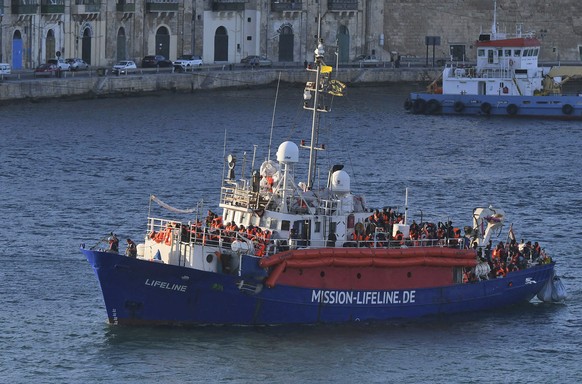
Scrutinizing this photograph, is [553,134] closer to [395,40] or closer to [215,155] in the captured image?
[215,155]

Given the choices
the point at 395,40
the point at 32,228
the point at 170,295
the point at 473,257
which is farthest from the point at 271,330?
the point at 395,40

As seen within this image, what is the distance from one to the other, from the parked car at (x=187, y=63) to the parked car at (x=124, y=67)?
11.6 feet

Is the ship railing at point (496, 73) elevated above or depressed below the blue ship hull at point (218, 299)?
above

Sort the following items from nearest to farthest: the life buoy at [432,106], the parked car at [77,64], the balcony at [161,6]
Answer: the life buoy at [432,106] → the parked car at [77,64] → the balcony at [161,6]

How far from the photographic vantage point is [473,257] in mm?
49156

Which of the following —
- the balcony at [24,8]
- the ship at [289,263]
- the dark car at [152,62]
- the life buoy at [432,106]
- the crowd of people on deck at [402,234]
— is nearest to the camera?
the ship at [289,263]

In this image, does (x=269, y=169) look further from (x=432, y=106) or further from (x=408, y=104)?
(x=408, y=104)

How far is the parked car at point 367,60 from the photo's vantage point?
129 meters

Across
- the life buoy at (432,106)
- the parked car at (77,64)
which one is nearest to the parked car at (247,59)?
the parked car at (77,64)

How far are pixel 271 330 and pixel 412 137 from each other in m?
51.8

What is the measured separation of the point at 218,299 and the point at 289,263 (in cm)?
219

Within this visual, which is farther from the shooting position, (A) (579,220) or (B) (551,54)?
(B) (551,54)

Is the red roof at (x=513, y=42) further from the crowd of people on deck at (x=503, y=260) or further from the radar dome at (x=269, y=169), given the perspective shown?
the radar dome at (x=269, y=169)

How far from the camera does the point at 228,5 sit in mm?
126250
